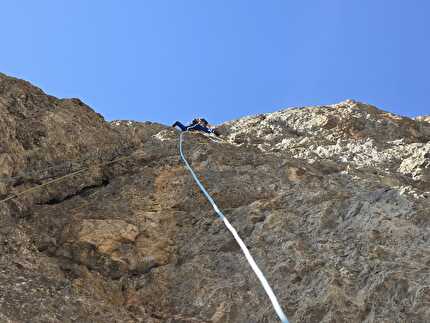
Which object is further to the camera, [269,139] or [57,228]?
[269,139]

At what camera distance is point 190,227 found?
24.1ft

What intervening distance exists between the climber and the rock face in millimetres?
1849

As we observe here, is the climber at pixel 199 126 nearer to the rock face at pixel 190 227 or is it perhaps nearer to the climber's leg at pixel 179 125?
the climber's leg at pixel 179 125

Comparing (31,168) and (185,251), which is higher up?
(31,168)

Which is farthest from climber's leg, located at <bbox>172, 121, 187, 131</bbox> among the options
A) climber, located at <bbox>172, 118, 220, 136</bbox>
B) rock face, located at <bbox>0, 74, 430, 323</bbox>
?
rock face, located at <bbox>0, 74, 430, 323</bbox>

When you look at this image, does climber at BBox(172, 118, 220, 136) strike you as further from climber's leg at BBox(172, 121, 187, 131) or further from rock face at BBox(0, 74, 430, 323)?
rock face at BBox(0, 74, 430, 323)

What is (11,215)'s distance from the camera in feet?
23.1

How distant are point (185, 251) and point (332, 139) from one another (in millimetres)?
5456

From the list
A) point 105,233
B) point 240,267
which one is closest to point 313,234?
point 240,267

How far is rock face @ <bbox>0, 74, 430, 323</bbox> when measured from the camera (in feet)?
18.6

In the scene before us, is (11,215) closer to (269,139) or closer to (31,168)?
(31,168)

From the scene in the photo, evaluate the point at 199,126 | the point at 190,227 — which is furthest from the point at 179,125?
the point at 190,227

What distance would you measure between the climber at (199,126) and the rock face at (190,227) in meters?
1.85

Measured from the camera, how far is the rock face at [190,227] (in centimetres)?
566
